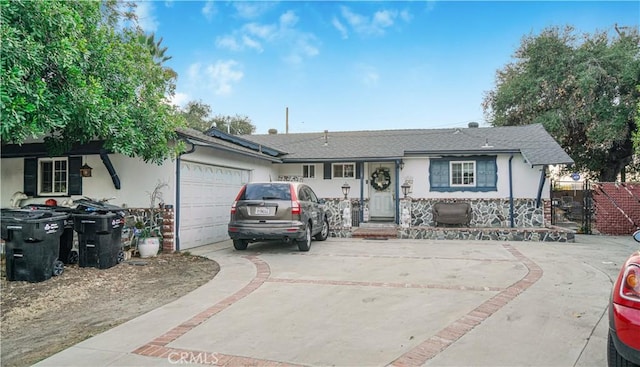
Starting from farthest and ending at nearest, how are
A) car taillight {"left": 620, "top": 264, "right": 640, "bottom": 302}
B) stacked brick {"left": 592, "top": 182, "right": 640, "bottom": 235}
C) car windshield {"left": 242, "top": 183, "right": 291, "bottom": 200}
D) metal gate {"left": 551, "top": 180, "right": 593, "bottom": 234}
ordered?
metal gate {"left": 551, "top": 180, "right": 593, "bottom": 234} → stacked brick {"left": 592, "top": 182, "right": 640, "bottom": 235} → car windshield {"left": 242, "top": 183, "right": 291, "bottom": 200} → car taillight {"left": 620, "top": 264, "right": 640, "bottom": 302}

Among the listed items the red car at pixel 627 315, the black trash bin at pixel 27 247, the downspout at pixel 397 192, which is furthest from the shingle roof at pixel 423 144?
the red car at pixel 627 315

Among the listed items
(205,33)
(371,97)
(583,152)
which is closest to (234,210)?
(205,33)

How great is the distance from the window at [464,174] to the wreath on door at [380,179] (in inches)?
67.6

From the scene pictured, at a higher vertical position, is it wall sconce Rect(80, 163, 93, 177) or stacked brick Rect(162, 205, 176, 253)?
wall sconce Rect(80, 163, 93, 177)

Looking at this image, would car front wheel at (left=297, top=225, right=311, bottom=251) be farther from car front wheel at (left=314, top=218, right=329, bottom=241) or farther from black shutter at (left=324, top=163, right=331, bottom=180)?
black shutter at (left=324, top=163, right=331, bottom=180)

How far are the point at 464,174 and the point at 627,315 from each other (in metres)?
12.4

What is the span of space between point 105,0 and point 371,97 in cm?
1192

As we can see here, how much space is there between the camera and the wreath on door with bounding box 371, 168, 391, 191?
49.6 feet

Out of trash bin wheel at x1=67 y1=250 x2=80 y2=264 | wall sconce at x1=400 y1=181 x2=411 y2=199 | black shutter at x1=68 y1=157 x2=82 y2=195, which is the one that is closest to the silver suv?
trash bin wheel at x1=67 y1=250 x2=80 y2=264

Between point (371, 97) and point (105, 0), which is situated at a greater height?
point (105, 0)

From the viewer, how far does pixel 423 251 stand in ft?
30.5

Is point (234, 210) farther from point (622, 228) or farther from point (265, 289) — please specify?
point (622, 228)

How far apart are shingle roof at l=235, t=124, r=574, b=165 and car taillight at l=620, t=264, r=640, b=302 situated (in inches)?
431

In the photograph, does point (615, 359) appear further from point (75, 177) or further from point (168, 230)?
point (75, 177)
